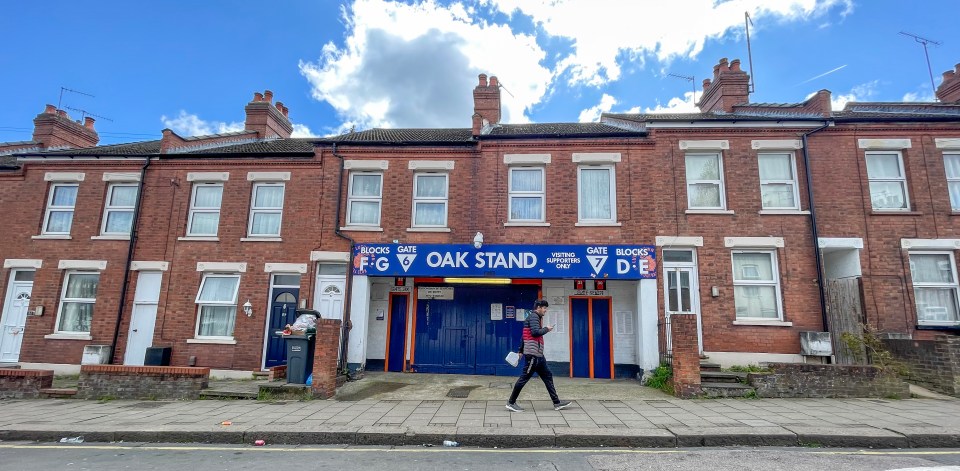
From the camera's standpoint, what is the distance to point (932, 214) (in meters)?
11.0

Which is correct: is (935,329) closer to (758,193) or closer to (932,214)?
(932,214)

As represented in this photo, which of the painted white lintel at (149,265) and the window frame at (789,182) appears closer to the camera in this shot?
the window frame at (789,182)

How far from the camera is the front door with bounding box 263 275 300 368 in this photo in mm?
11852

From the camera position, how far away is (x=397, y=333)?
12406 millimetres

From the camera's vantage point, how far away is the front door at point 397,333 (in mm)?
12281

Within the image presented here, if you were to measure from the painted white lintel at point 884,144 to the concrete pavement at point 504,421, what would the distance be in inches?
242

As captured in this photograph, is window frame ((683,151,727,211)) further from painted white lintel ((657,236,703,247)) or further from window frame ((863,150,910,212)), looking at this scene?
window frame ((863,150,910,212))

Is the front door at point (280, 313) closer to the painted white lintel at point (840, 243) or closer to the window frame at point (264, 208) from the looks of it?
the window frame at point (264, 208)

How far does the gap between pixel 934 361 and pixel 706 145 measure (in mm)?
6351

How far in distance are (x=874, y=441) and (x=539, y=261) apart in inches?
262

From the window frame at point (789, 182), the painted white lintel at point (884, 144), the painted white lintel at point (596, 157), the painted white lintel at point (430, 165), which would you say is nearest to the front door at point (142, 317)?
the painted white lintel at point (430, 165)

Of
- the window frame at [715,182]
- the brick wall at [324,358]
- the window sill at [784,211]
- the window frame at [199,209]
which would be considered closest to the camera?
the brick wall at [324,358]

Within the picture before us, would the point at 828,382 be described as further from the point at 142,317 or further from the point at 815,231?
the point at 142,317

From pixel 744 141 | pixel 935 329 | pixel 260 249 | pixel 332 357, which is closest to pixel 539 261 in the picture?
pixel 332 357
